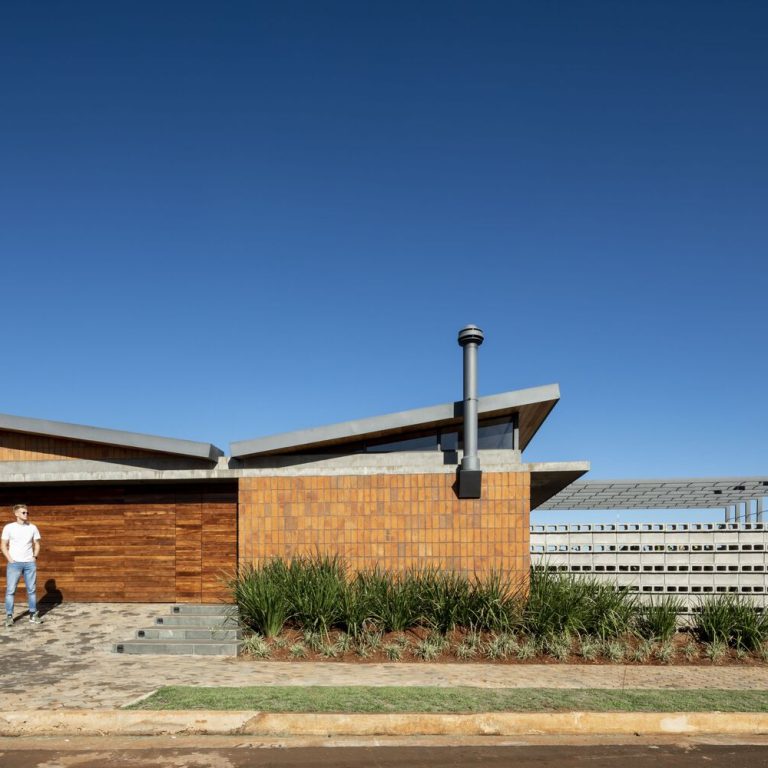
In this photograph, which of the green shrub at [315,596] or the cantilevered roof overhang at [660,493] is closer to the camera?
the green shrub at [315,596]

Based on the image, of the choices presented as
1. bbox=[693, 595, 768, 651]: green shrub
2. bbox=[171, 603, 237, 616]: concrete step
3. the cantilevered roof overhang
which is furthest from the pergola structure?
bbox=[171, 603, 237, 616]: concrete step

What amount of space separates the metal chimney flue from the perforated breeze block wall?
220mm

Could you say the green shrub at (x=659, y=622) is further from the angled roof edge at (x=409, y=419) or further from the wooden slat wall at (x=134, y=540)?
the wooden slat wall at (x=134, y=540)

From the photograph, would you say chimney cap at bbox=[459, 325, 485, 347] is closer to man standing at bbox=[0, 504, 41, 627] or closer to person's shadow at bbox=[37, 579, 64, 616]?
man standing at bbox=[0, 504, 41, 627]

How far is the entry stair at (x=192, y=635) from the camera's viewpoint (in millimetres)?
10625

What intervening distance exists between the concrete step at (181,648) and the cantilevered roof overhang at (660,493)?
15.6 meters

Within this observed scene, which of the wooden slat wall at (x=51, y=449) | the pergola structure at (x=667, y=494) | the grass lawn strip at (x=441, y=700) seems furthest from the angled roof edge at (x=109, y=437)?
the pergola structure at (x=667, y=494)

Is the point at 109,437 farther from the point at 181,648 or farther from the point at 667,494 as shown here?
the point at 667,494

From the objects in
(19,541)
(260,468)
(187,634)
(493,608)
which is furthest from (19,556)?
(493,608)

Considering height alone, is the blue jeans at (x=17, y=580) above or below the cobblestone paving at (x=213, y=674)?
above

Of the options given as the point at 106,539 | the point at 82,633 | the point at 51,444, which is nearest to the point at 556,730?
the point at 82,633

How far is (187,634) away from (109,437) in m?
4.37

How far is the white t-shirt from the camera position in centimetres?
1198

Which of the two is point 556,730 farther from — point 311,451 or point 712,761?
point 311,451
